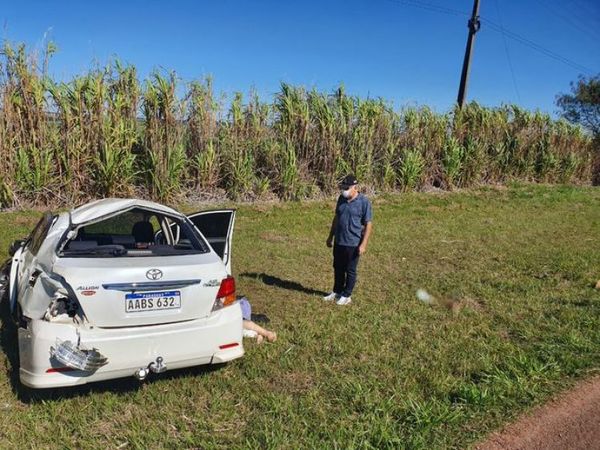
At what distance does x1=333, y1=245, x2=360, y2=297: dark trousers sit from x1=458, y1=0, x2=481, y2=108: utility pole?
15.0 metres

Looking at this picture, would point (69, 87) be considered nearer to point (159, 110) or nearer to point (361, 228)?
point (159, 110)

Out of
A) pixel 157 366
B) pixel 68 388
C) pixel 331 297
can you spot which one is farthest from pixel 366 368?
pixel 68 388

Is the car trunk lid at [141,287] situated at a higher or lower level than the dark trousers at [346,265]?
higher

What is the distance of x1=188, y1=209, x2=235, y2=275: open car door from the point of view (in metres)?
4.94

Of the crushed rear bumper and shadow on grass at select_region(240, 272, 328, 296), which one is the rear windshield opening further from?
shadow on grass at select_region(240, 272, 328, 296)

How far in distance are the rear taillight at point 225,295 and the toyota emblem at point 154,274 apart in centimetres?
50

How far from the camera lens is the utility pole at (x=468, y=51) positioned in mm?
19953

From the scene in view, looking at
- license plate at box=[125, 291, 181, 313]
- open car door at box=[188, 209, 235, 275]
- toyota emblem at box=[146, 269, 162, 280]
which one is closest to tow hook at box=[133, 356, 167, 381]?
license plate at box=[125, 291, 181, 313]

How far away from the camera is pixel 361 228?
261 inches

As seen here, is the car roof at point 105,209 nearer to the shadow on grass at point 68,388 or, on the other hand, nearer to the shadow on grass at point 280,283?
the shadow on grass at point 68,388

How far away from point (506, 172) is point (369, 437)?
1894 centimetres

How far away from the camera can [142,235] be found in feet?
15.8

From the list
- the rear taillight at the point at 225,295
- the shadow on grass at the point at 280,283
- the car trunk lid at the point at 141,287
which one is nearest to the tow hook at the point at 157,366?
the car trunk lid at the point at 141,287

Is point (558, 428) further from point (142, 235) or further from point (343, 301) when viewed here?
point (142, 235)
